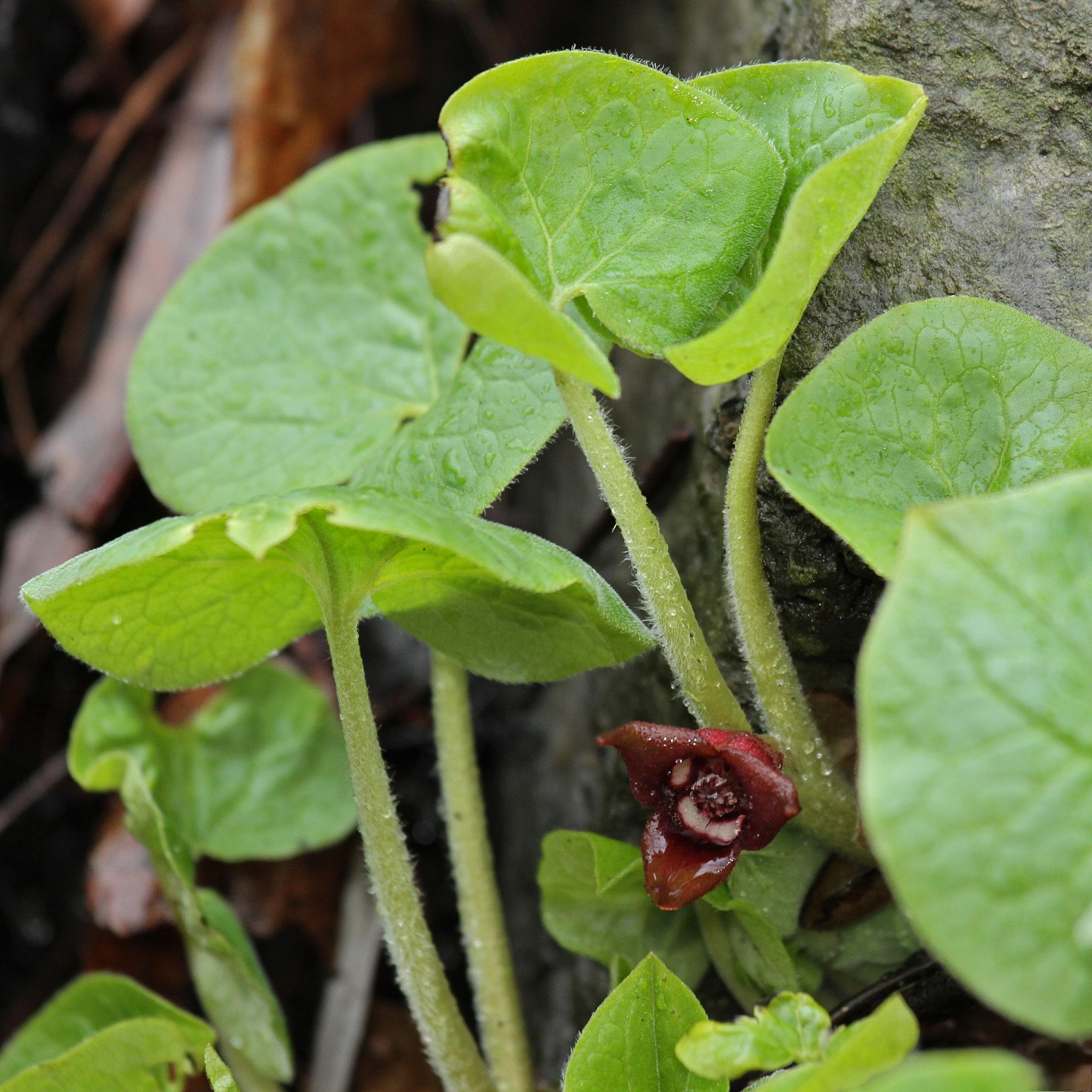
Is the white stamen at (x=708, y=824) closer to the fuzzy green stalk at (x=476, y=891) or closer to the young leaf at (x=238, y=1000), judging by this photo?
the fuzzy green stalk at (x=476, y=891)

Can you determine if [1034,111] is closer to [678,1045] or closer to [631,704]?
[631,704]

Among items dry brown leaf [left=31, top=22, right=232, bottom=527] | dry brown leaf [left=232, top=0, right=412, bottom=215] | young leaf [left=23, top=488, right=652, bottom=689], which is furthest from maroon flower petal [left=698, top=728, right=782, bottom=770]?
dry brown leaf [left=232, top=0, right=412, bottom=215]

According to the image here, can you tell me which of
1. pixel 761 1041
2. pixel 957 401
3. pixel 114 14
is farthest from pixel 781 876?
pixel 114 14

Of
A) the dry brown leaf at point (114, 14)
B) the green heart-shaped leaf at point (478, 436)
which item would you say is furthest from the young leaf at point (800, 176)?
the dry brown leaf at point (114, 14)

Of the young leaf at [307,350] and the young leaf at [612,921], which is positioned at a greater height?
the young leaf at [307,350]

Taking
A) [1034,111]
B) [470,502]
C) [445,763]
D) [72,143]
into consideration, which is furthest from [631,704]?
[72,143]

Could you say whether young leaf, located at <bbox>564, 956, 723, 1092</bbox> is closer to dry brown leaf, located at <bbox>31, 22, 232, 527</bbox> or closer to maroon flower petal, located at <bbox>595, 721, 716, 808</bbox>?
maroon flower petal, located at <bbox>595, 721, 716, 808</bbox>
